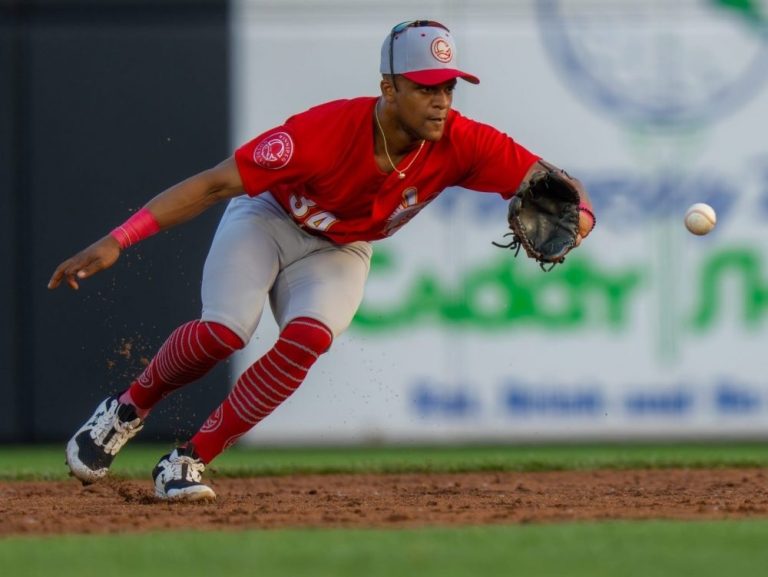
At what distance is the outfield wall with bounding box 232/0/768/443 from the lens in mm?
8984

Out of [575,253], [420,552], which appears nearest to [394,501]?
[420,552]

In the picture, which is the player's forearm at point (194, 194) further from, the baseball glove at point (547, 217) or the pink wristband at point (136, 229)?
the baseball glove at point (547, 217)

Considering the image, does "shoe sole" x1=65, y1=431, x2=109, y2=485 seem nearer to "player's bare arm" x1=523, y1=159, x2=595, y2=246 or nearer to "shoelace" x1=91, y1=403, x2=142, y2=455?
"shoelace" x1=91, y1=403, x2=142, y2=455

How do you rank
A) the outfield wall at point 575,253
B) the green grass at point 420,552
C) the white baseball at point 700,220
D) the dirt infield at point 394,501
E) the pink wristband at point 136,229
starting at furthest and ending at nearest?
the outfield wall at point 575,253
the white baseball at point 700,220
the pink wristband at point 136,229
the dirt infield at point 394,501
the green grass at point 420,552

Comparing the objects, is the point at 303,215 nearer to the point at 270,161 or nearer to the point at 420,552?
the point at 270,161

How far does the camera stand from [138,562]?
3941mm

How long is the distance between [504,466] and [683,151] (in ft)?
8.41

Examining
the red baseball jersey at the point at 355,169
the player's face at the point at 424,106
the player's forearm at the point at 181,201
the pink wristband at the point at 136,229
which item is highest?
the player's face at the point at 424,106

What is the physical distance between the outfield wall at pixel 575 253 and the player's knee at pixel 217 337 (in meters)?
3.30

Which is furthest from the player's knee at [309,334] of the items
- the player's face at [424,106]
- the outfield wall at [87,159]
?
the outfield wall at [87,159]

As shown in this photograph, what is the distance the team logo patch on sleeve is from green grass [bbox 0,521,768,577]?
135cm

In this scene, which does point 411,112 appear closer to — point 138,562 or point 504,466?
point 138,562

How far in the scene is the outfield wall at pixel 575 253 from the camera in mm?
8984

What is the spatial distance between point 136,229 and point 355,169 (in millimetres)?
781
